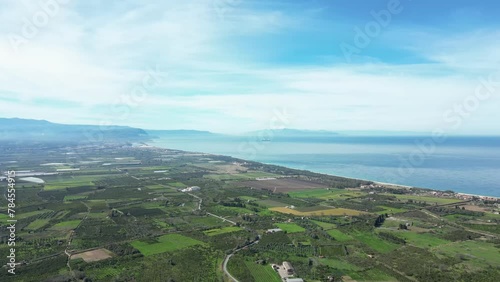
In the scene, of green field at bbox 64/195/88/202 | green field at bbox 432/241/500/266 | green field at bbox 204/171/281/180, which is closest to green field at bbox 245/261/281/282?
green field at bbox 432/241/500/266

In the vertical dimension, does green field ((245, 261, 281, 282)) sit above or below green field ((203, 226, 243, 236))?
below

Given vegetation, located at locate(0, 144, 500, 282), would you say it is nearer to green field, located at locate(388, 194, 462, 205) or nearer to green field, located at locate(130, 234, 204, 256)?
green field, located at locate(130, 234, 204, 256)

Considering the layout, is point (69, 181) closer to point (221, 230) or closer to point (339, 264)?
point (221, 230)

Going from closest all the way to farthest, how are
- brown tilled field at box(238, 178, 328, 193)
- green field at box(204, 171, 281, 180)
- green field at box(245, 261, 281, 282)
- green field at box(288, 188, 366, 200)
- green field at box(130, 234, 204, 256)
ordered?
1. green field at box(245, 261, 281, 282)
2. green field at box(130, 234, 204, 256)
3. green field at box(288, 188, 366, 200)
4. brown tilled field at box(238, 178, 328, 193)
5. green field at box(204, 171, 281, 180)

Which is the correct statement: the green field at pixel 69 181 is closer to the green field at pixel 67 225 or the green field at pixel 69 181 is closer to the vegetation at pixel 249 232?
the vegetation at pixel 249 232

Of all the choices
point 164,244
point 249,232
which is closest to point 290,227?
point 249,232

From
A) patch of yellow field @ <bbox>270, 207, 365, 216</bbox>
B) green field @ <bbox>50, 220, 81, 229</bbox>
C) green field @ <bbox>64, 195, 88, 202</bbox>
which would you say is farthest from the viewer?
green field @ <bbox>64, 195, 88, 202</bbox>

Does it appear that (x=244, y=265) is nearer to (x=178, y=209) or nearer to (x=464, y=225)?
(x=178, y=209)
